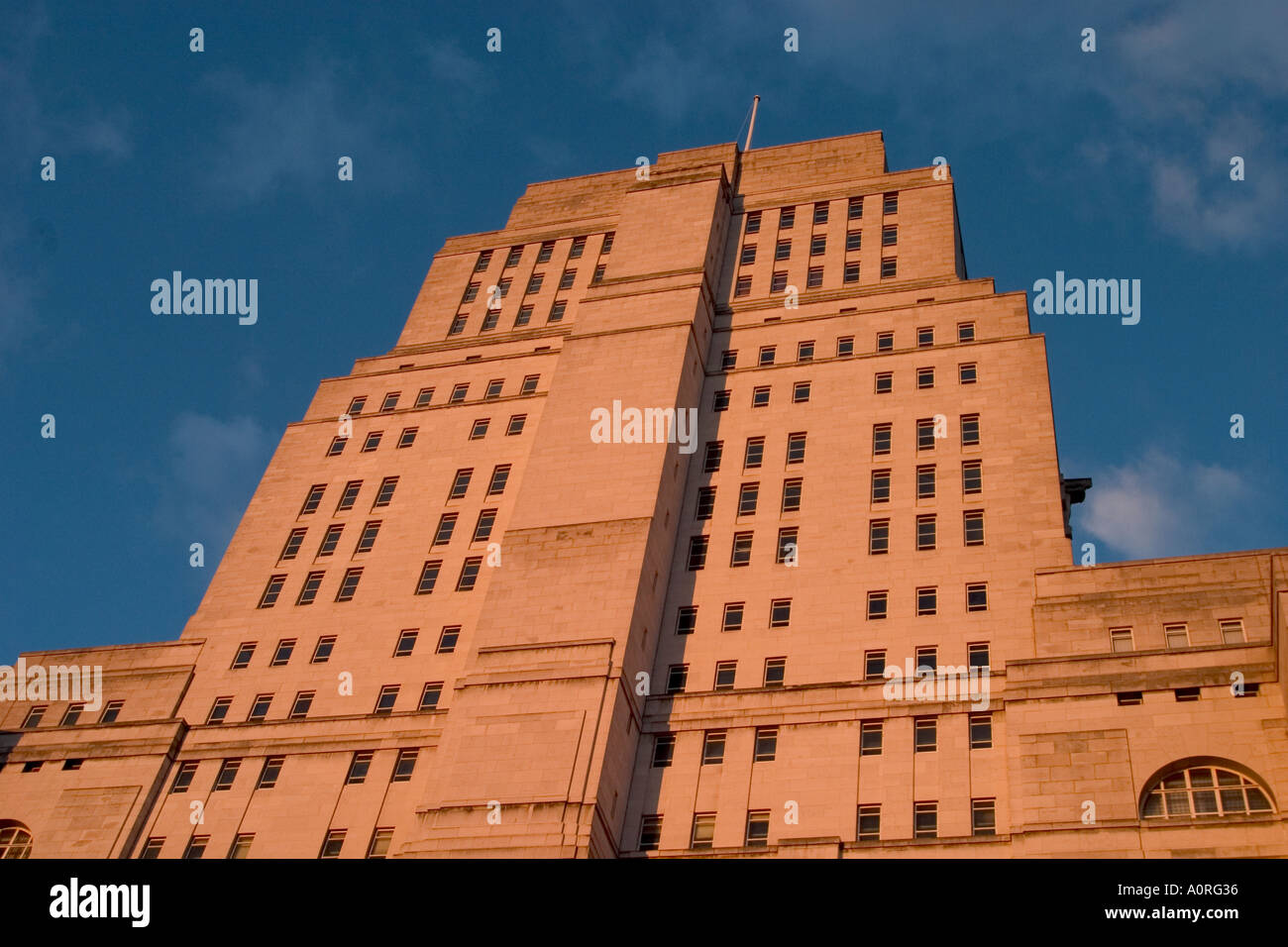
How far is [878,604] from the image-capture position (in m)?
51.2

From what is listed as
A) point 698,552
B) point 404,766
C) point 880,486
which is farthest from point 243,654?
point 880,486

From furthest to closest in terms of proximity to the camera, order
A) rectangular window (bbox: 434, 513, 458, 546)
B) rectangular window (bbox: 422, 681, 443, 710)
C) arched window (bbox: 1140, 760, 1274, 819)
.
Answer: rectangular window (bbox: 434, 513, 458, 546)
rectangular window (bbox: 422, 681, 443, 710)
arched window (bbox: 1140, 760, 1274, 819)

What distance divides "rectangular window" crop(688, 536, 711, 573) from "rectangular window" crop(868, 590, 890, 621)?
7973 millimetres

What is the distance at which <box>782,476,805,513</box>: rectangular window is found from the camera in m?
56.8

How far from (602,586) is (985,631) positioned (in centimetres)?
1501

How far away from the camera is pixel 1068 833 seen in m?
39.4

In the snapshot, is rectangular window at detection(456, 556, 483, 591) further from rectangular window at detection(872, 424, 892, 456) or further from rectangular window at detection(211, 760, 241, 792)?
rectangular window at detection(872, 424, 892, 456)

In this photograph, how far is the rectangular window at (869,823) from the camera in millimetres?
43219

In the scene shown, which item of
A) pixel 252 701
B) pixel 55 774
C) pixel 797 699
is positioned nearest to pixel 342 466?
pixel 252 701

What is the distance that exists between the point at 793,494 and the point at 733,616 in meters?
7.14

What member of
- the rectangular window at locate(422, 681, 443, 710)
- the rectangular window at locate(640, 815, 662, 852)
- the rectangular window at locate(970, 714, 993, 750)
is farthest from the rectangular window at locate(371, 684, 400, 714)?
the rectangular window at locate(970, 714, 993, 750)

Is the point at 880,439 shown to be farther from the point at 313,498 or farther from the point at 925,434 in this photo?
the point at 313,498
